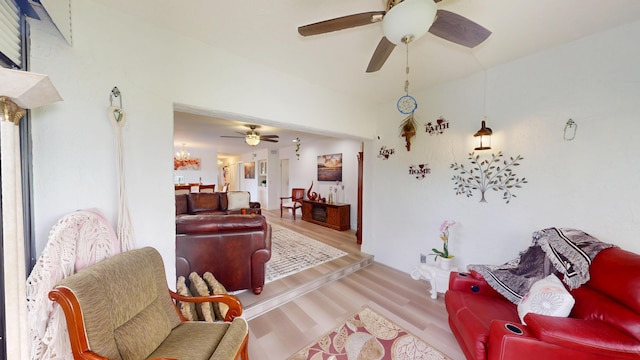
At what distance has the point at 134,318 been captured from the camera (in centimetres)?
113

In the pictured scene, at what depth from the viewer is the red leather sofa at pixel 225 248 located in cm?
214

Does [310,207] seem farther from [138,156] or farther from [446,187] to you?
[138,156]

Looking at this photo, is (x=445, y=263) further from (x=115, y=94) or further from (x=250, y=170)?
(x=250, y=170)

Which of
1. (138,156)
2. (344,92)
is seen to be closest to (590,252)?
(344,92)

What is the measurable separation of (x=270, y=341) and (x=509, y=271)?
218cm

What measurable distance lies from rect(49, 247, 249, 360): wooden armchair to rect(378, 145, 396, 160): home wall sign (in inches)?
109

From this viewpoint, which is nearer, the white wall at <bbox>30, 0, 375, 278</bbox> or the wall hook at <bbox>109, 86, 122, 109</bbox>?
the white wall at <bbox>30, 0, 375, 278</bbox>

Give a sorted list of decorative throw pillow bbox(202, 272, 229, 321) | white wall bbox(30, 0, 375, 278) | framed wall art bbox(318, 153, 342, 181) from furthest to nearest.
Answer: framed wall art bbox(318, 153, 342, 181) → decorative throw pillow bbox(202, 272, 229, 321) → white wall bbox(30, 0, 375, 278)

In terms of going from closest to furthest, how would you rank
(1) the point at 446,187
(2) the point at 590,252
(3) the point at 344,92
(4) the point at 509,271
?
1. (2) the point at 590,252
2. (4) the point at 509,271
3. (1) the point at 446,187
4. (3) the point at 344,92

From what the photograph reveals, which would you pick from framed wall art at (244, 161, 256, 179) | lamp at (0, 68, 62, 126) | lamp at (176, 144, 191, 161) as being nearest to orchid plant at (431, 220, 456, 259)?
lamp at (0, 68, 62, 126)

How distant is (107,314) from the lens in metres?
0.99

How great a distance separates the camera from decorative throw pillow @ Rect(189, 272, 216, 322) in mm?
1645

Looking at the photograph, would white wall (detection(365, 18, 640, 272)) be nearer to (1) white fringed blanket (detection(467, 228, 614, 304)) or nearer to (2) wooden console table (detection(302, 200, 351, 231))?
(1) white fringed blanket (detection(467, 228, 614, 304))

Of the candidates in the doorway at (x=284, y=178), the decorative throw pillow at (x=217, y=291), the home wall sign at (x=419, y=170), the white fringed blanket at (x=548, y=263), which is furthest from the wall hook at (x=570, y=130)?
the doorway at (x=284, y=178)
